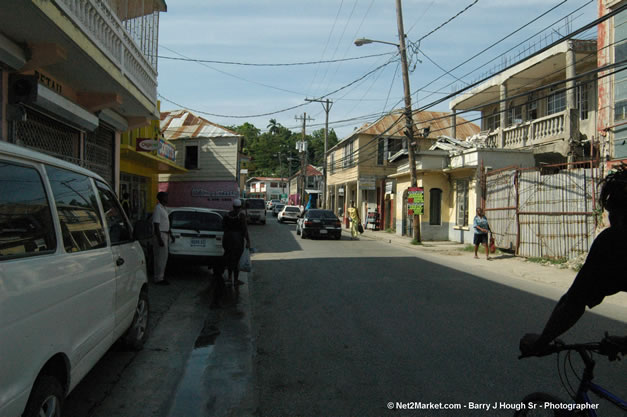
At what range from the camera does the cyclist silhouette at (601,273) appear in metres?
2.01

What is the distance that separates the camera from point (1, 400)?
2.06 metres

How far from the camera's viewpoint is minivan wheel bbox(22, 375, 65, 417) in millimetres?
2393

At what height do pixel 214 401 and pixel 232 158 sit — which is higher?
pixel 232 158

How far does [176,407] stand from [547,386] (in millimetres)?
3382

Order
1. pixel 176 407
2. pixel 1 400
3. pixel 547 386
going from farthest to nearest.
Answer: pixel 547 386, pixel 176 407, pixel 1 400

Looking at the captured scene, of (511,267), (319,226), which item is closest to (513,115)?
(319,226)

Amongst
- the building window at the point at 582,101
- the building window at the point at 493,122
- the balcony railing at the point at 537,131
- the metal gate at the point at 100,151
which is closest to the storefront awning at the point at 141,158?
the metal gate at the point at 100,151

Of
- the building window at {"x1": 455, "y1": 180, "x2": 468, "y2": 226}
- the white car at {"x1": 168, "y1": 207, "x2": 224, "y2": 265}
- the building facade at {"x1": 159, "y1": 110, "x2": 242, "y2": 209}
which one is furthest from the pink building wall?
the white car at {"x1": 168, "y1": 207, "x2": 224, "y2": 265}

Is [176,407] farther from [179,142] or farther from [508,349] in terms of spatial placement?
[179,142]

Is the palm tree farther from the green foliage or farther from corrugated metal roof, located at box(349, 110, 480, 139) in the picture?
corrugated metal roof, located at box(349, 110, 480, 139)

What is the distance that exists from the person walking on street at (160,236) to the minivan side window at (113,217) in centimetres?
379

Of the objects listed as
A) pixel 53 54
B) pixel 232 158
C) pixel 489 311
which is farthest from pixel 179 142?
pixel 489 311

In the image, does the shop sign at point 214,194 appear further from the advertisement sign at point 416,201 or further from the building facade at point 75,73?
the building facade at point 75,73

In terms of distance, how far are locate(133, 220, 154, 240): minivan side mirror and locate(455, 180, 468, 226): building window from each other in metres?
17.2
